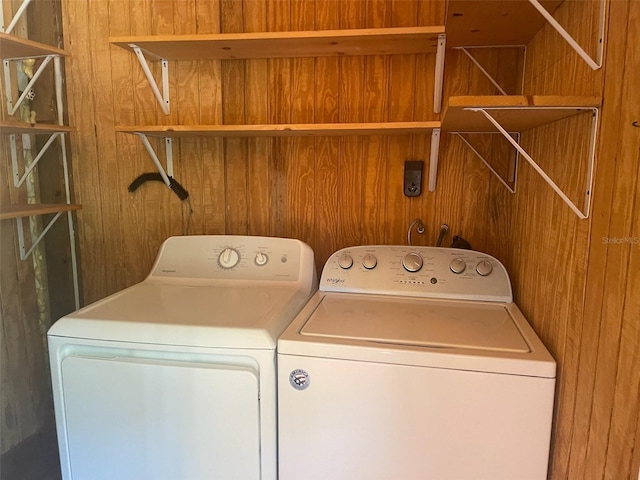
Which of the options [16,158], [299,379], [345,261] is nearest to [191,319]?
[299,379]

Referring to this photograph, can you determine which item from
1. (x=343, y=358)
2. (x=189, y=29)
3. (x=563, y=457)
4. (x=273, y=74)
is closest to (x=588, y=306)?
(x=563, y=457)

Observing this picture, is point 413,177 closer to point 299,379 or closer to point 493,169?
point 493,169

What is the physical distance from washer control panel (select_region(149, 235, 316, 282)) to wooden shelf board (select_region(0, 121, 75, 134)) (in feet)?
1.93

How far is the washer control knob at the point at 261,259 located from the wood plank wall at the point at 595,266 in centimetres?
87

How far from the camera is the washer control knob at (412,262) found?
1.60m

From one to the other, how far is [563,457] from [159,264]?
1406 mm

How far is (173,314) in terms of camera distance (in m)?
1.37

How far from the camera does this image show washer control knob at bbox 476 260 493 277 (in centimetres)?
157

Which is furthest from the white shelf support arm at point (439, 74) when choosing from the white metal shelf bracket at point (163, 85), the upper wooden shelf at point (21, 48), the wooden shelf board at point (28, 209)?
the wooden shelf board at point (28, 209)

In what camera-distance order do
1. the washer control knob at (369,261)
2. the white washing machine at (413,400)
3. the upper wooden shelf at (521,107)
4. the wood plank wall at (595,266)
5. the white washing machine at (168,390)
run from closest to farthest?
the wood plank wall at (595,266) → the upper wooden shelf at (521,107) → the white washing machine at (413,400) → the white washing machine at (168,390) → the washer control knob at (369,261)

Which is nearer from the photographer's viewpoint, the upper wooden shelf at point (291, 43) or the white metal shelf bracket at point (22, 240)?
the upper wooden shelf at point (291, 43)

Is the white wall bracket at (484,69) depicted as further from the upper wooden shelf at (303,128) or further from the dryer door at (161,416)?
the dryer door at (161,416)

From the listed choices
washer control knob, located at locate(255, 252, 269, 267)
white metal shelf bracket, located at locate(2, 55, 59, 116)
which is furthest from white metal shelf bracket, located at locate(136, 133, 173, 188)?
washer control knob, located at locate(255, 252, 269, 267)

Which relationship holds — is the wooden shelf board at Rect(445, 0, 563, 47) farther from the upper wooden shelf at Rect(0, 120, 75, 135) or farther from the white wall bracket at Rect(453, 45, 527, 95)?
the upper wooden shelf at Rect(0, 120, 75, 135)
